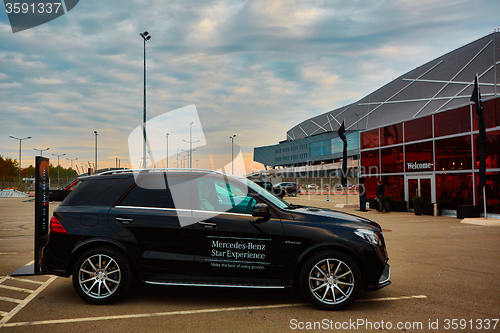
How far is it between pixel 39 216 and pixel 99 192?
46.8 inches

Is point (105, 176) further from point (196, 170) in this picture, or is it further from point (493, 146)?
point (493, 146)

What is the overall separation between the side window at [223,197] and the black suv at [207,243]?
0.5 inches

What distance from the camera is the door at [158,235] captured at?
499 cm

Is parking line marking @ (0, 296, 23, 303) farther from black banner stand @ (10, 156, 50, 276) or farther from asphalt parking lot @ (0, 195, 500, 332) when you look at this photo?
black banner stand @ (10, 156, 50, 276)

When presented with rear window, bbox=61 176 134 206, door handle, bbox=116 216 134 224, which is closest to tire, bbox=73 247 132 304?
door handle, bbox=116 216 134 224

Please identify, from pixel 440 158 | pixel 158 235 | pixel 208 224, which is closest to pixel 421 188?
pixel 440 158

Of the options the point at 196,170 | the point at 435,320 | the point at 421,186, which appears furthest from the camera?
→ the point at 421,186

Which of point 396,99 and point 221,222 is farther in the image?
point 396,99

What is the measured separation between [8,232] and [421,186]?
1898cm

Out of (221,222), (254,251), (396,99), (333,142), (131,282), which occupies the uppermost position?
(396,99)

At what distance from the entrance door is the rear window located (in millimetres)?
18565

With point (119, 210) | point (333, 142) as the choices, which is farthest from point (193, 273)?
point (333, 142)

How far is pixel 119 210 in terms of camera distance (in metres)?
5.20

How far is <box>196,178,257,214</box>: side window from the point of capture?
5152 millimetres
